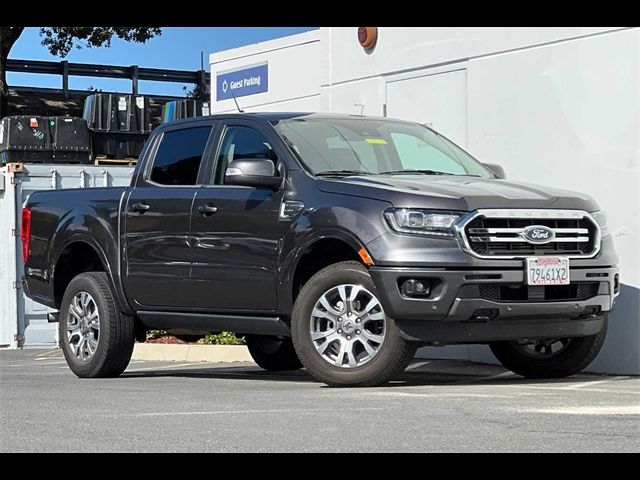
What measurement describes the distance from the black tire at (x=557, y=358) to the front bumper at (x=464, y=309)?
804mm

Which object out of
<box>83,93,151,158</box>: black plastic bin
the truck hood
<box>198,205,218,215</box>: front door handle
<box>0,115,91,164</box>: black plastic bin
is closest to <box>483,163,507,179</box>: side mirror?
the truck hood

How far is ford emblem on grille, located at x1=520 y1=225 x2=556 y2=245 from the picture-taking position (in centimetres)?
927

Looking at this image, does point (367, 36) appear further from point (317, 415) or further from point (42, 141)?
point (42, 141)

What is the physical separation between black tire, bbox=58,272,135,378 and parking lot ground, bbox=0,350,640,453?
0.63 feet

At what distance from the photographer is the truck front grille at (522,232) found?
9109 millimetres

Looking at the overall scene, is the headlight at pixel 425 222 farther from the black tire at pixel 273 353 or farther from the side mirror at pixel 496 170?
the black tire at pixel 273 353

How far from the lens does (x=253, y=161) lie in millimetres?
9930

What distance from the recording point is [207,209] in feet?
34.2

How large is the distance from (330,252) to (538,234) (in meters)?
1.46

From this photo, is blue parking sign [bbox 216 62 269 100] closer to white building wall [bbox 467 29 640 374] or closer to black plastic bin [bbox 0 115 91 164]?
black plastic bin [bbox 0 115 91 164]

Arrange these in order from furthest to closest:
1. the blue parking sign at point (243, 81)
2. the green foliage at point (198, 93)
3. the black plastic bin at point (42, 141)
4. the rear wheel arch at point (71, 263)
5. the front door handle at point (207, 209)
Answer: the green foliage at point (198, 93), the black plastic bin at point (42, 141), the blue parking sign at point (243, 81), the rear wheel arch at point (71, 263), the front door handle at point (207, 209)

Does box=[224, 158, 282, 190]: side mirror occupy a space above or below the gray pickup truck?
above

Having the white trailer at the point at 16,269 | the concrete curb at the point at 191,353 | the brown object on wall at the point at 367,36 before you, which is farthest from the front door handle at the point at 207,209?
the white trailer at the point at 16,269
